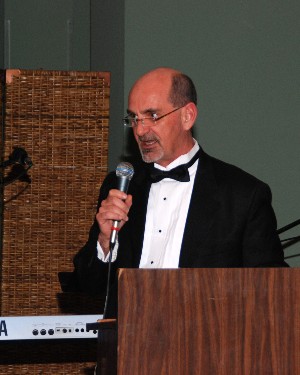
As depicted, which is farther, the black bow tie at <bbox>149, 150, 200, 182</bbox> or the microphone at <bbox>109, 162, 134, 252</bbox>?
the black bow tie at <bbox>149, 150, 200, 182</bbox>

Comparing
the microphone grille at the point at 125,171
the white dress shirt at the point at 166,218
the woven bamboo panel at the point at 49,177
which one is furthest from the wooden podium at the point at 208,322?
the woven bamboo panel at the point at 49,177

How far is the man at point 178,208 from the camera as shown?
3035 millimetres

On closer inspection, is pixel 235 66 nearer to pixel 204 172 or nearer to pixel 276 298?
pixel 204 172

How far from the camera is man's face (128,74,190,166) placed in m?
3.10

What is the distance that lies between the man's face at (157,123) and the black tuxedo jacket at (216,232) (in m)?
0.15

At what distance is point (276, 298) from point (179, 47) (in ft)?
Answer: 9.74

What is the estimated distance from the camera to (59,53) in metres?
6.00

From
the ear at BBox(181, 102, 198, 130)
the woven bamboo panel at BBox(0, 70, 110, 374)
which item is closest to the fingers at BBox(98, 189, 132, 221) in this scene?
the ear at BBox(181, 102, 198, 130)

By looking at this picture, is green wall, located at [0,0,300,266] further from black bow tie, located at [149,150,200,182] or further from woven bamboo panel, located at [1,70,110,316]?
black bow tie, located at [149,150,200,182]

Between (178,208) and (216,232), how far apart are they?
233 millimetres

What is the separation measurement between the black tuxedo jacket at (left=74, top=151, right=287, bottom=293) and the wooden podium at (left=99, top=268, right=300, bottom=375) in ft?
2.57

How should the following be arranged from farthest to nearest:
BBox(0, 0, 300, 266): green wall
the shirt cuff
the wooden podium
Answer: BBox(0, 0, 300, 266): green wall → the shirt cuff → the wooden podium

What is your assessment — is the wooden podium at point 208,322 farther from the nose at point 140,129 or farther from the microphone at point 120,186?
the nose at point 140,129

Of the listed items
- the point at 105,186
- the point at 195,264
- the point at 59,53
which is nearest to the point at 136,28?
the point at 59,53
